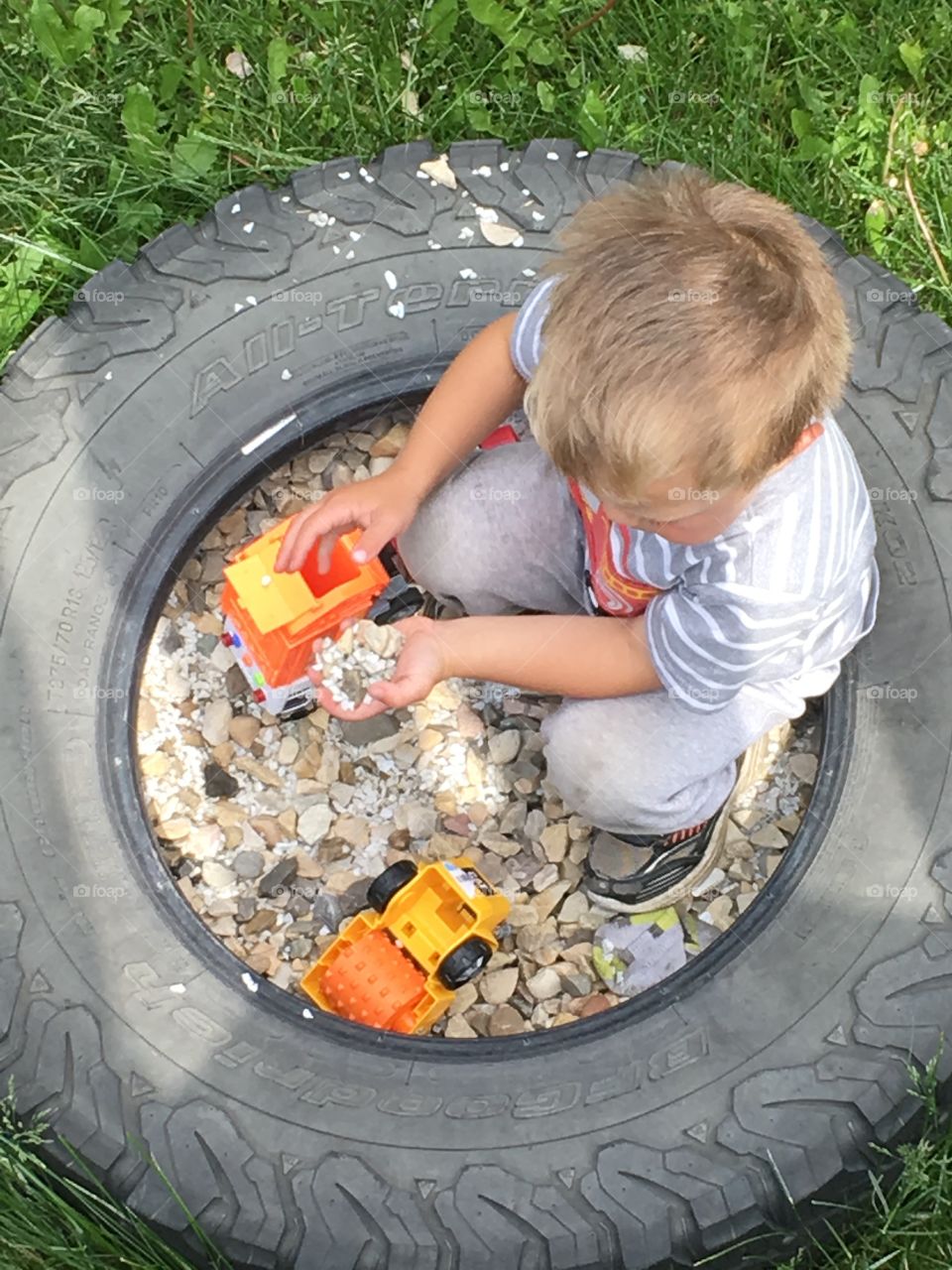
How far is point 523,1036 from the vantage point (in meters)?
1.80

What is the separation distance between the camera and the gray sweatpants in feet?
6.00

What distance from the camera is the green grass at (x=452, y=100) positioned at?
7.62 ft

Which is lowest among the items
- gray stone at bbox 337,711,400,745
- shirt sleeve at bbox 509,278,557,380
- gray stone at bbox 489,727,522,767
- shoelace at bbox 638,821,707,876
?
shoelace at bbox 638,821,707,876

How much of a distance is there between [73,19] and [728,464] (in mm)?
1701

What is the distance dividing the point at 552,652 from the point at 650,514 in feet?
1.30

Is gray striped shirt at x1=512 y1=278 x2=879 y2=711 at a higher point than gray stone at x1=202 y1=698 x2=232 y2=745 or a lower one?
higher

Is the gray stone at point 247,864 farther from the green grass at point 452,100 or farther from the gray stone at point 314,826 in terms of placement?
the green grass at point 452,100

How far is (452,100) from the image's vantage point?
2.38m

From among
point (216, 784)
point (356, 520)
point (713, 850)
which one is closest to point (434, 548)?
point (356, 520)

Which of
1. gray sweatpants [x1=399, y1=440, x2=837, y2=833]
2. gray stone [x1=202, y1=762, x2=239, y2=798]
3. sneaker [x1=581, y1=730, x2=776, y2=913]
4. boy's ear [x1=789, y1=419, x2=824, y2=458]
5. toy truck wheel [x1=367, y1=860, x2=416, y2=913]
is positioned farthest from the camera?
gray stone [x1=202, y1=762, x2=239, y2=798]

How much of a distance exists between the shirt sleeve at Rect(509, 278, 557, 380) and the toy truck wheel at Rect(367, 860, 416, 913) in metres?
0.73

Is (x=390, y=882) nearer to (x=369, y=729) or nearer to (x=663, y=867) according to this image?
(x=369, y=729)

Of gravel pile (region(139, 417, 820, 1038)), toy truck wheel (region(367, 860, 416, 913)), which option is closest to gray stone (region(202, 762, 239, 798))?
gravel pile (region(139, 417, 820, 1038))

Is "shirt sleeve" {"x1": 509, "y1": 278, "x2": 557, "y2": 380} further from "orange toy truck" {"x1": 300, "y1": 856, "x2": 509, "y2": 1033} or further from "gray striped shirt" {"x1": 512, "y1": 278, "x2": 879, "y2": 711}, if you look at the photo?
"orange toy truck" {"x1": 300, "y1": 856, "x2": 509, "y2": 1033}
